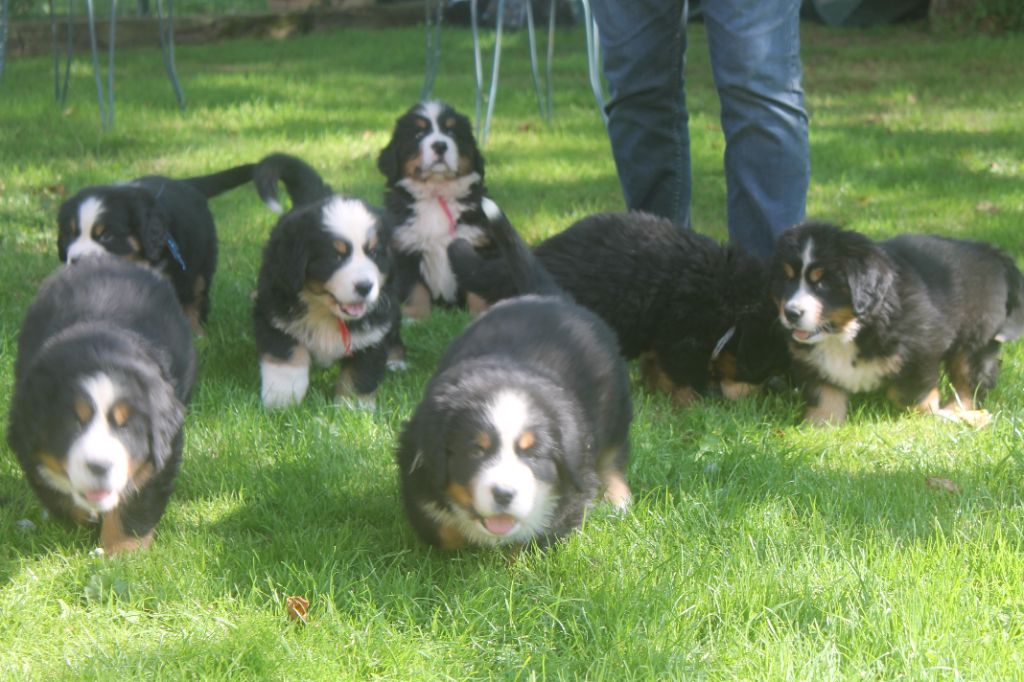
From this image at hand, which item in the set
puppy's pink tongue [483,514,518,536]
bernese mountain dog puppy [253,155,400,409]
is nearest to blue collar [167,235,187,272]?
bernese mountain dog puppy [253,155,400,409]

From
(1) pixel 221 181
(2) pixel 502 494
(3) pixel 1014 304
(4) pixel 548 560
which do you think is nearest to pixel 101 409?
(2) pixel 502 494

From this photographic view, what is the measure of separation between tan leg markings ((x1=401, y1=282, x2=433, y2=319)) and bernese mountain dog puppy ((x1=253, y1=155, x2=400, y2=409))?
981mm

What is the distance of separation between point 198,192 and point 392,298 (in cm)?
124

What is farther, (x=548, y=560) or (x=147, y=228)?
(x=147, y=228)

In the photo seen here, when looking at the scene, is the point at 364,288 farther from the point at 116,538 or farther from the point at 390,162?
the point at 390,162

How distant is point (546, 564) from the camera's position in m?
2.79

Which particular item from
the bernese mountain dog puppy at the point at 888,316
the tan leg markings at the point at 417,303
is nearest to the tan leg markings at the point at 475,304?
the tan leg markings at the point at 417,303

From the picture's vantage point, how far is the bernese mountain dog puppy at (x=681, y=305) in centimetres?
405

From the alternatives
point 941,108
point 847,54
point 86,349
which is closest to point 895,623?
point 86,349

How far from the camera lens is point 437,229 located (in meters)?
5.08

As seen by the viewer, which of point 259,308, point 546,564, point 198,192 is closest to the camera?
point 546,564

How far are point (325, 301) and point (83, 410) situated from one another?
1.39 meters

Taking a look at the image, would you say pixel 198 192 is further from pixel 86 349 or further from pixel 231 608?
pixel 231 608

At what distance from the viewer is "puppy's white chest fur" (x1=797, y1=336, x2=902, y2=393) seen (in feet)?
12.3
